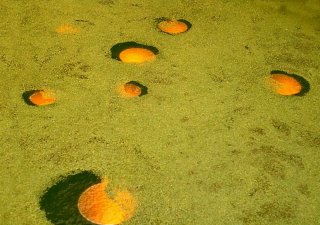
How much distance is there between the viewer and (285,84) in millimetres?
1550

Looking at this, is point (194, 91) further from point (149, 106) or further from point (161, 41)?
point (161, 41)

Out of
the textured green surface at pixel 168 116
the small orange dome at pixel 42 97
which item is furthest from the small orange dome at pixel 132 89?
the small orange dome at pixel 42 97

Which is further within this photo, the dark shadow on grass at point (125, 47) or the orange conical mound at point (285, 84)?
the dark shadow on grass at point (125, 47)

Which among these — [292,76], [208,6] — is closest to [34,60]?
[208,6]

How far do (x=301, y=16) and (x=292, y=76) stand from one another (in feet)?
2.03

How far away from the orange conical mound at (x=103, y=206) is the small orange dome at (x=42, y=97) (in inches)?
18.0

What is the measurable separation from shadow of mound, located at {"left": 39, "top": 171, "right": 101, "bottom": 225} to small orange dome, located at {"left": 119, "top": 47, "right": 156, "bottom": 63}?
66cm

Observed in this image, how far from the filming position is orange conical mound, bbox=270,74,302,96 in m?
1.51

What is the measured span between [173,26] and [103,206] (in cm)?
114

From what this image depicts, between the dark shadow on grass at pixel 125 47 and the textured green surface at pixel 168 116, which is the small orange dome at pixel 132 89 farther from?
the dark shadow on grass at pixel 125 47

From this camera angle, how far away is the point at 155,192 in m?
1.09

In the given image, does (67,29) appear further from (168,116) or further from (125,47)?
(168,116)

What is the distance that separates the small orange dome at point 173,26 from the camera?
178 centimetres

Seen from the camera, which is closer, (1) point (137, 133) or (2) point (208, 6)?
(1) point (137, 133)
